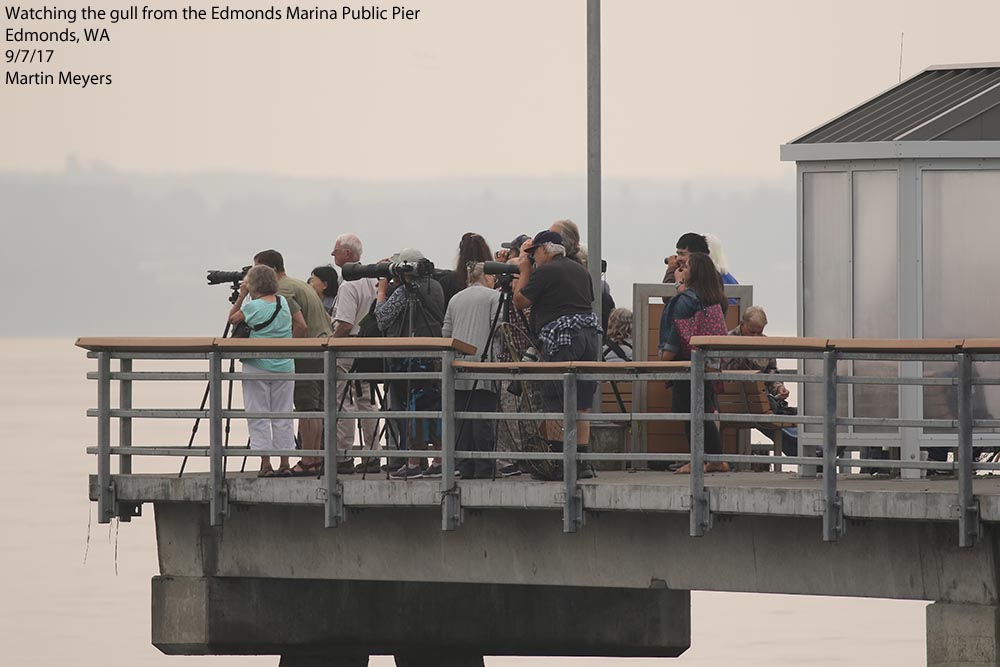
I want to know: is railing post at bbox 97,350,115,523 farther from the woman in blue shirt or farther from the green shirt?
the green shirt

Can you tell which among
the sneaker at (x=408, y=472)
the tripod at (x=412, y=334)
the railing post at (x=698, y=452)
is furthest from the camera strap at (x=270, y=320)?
the railing post at (x=698, y=452)

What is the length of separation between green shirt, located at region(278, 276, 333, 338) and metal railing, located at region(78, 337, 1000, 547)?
93 cm

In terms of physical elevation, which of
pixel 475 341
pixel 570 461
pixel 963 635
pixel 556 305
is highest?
pixel 556 305

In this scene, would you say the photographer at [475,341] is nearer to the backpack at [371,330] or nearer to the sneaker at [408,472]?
the sneaker at [408,472]

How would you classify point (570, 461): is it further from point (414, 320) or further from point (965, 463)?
point (965, 463)

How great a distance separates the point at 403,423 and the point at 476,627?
3059mm

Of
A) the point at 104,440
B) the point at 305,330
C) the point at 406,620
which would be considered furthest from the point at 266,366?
the point at 406,620

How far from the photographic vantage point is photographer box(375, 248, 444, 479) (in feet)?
63.5

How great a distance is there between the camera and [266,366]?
1941 cm

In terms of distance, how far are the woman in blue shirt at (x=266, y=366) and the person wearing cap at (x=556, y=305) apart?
1854mm

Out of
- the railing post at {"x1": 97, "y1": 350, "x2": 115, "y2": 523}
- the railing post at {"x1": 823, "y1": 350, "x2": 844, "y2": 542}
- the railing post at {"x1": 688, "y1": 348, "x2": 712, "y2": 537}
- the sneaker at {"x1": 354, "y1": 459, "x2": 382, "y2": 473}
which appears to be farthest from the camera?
the sneaker at {"x1": 354, "y1": 459, "x2": 382, "y2": 473}

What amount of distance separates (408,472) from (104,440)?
221 cm

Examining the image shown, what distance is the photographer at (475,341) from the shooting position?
738 inches

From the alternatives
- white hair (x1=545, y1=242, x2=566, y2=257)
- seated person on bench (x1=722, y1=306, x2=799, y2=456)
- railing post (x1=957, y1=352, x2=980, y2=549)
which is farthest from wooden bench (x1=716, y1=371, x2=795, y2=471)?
railing post (x1=957, y1=352, x2=980, y2=549)
